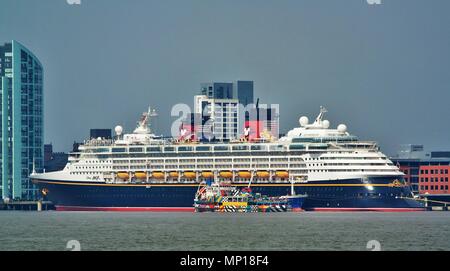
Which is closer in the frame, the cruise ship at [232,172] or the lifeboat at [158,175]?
the cruise ship at [232,172]

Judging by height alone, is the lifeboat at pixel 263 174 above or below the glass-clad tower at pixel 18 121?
below

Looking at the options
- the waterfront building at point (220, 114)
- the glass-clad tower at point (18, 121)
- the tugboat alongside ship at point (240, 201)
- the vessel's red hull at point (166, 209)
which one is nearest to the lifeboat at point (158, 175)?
the vessel's red hull at point (166, 209)

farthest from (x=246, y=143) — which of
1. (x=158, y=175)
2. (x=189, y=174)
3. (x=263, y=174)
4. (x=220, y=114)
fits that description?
(x=220, y=114)

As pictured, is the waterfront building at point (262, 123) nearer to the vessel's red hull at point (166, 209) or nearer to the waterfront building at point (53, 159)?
the vessel's red hull at point (166, 209)

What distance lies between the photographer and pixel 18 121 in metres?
139

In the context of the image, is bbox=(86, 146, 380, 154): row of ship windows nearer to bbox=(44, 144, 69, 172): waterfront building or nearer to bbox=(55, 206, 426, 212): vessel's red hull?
bbox=(55, 206, 426, 212): vessel's red hull

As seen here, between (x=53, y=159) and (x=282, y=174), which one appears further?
(x=53, y=159)

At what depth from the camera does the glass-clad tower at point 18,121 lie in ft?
451

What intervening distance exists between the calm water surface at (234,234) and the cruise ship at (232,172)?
17494 millimetres

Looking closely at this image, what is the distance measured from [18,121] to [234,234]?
84959mm

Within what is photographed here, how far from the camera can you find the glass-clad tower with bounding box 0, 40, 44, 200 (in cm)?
13738

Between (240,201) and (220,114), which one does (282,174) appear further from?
(220,114)
